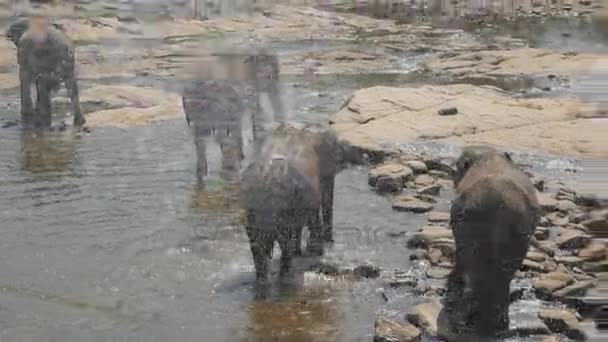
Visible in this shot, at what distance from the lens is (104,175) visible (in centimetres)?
923

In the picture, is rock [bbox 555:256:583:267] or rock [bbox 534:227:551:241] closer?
rock [bbox 555:256:583:267]

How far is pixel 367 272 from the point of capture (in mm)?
6281

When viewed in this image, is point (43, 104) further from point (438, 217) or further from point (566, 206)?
point (566, 206)

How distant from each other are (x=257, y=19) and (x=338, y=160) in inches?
679

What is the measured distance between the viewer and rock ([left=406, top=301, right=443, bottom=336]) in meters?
5.21

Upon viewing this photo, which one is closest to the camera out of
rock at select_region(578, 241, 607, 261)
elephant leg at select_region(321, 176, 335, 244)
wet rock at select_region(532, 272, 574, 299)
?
rock at select_region(578, 241, 607, 261)

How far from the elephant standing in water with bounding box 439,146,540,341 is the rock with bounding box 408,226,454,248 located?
1255mm

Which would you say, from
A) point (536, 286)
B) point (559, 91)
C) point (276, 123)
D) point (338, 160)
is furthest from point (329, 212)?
point (559, 91)

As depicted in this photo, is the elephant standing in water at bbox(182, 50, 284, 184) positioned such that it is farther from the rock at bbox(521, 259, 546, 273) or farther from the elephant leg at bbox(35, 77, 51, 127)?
the rock at bbox(521, 259, 546, 273)

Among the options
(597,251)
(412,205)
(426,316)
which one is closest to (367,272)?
(426,316)

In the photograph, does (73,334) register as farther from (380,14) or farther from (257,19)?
(380,14)

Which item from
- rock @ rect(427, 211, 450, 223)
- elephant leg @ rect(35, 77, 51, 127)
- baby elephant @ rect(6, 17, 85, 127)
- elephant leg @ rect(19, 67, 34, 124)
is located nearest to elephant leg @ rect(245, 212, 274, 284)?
rock @ rect(427, 211, 450, 223)

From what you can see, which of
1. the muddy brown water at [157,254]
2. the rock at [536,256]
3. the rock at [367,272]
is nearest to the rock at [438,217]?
the muddy brown water at [157,254]

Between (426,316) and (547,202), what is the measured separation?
3.03 m
